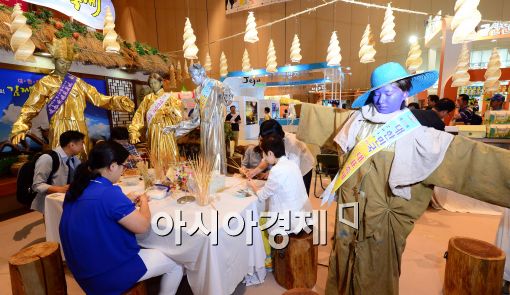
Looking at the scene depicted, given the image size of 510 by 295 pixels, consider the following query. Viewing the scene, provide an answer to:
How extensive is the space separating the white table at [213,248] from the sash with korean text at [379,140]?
27.9 inches

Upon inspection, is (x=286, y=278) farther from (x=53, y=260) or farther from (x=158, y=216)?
(x=53, y=260)

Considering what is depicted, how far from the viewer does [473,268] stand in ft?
5.36

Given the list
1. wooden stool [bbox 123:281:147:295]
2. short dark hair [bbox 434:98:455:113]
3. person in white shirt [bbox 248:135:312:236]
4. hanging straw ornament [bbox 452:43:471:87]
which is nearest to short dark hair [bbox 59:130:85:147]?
wooden stool [bbox 123:281:147:295]

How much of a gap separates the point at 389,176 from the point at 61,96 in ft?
10.7

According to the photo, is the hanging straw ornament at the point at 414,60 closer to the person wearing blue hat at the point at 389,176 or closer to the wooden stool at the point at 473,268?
the wooden stool at the point at 473,268

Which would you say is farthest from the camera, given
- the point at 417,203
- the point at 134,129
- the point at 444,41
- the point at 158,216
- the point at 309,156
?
the point at 444,41

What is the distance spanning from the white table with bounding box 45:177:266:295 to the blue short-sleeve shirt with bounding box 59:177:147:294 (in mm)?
249

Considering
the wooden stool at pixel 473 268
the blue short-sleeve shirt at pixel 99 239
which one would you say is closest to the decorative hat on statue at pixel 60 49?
the blue short-sleeve shirt at pixel 99 239

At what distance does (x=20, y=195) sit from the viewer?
7.88 feet

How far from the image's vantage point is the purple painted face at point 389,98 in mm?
1240

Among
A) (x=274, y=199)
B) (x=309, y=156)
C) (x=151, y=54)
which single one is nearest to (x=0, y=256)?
(x=274, y=199)

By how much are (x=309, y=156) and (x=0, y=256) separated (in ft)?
10.5

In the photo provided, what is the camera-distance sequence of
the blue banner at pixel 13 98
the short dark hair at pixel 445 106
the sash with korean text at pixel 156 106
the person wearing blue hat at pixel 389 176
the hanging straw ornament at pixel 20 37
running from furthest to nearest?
the blue banner at pixel 13 98, the short dark hair at pixel 445 106, the sash with korean text at pixel 156 106, the hanging straw ornament at pixel 20 37, the person wearing blue hat at pixel 389 176

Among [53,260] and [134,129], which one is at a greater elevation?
[134,129]
